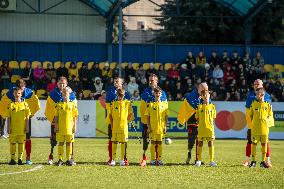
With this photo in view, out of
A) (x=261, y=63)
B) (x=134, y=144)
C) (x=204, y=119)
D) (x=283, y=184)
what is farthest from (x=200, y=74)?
(x=283, y=184)

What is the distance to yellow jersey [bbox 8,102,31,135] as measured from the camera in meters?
18.6

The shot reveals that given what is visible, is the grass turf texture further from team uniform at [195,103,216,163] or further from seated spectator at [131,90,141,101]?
seated spectator at [131,90,141,101]

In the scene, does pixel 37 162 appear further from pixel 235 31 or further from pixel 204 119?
pixel 235 31

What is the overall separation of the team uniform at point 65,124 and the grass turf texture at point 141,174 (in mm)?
591

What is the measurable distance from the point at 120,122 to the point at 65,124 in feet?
4.77

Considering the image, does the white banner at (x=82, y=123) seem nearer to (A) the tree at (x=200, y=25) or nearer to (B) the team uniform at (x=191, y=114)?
(B) the team uniform at (x=191, y=114)

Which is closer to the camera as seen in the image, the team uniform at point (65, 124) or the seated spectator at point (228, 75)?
the team uniform at point (65, 124)

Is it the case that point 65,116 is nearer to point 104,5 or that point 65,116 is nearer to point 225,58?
point 225,58

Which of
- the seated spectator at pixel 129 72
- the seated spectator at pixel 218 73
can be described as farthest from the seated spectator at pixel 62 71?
the seated spectator at pixel 218 73

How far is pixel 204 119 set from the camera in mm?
19125

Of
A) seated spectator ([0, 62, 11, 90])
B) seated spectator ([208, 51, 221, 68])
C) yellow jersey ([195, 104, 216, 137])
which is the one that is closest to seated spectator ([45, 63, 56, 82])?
seated spectator ([0, 62, 11, 90])

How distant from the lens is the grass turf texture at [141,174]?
14.6 metres

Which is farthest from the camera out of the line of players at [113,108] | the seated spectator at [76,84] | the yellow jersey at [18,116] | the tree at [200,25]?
the tree at [200,25]

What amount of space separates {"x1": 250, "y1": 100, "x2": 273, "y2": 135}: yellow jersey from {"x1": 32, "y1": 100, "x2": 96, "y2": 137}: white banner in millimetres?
13831
